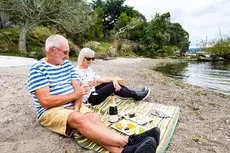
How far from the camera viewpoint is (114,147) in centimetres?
354

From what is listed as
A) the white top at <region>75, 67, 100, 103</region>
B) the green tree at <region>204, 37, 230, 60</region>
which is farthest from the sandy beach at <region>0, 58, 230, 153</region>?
the green tree at <region>204, 37, 230, 60</region>

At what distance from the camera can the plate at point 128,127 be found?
13.9ft

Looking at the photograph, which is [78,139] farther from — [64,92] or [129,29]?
[129,29]

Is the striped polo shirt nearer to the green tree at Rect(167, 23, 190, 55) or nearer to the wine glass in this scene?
the wine glass

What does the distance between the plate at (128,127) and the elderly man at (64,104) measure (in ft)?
1.70

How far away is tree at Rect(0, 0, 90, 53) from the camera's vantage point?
22109 mm

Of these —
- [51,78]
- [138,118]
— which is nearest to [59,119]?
[51,78]

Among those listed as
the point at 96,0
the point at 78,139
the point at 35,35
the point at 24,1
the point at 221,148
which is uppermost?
the point at 96,0

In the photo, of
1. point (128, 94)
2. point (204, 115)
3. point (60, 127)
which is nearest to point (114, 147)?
point (60, 127)

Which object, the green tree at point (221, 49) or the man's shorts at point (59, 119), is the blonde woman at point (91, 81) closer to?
the man's shorts at point (59, 119)

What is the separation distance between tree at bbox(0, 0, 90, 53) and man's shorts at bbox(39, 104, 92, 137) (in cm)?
1903

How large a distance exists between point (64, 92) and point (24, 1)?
19.8m

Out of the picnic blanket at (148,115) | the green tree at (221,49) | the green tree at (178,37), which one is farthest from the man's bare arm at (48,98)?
the green tree at (178,37)

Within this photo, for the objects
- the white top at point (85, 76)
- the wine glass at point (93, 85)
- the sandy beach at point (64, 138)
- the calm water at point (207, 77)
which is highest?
the white top at point (85, 76)
